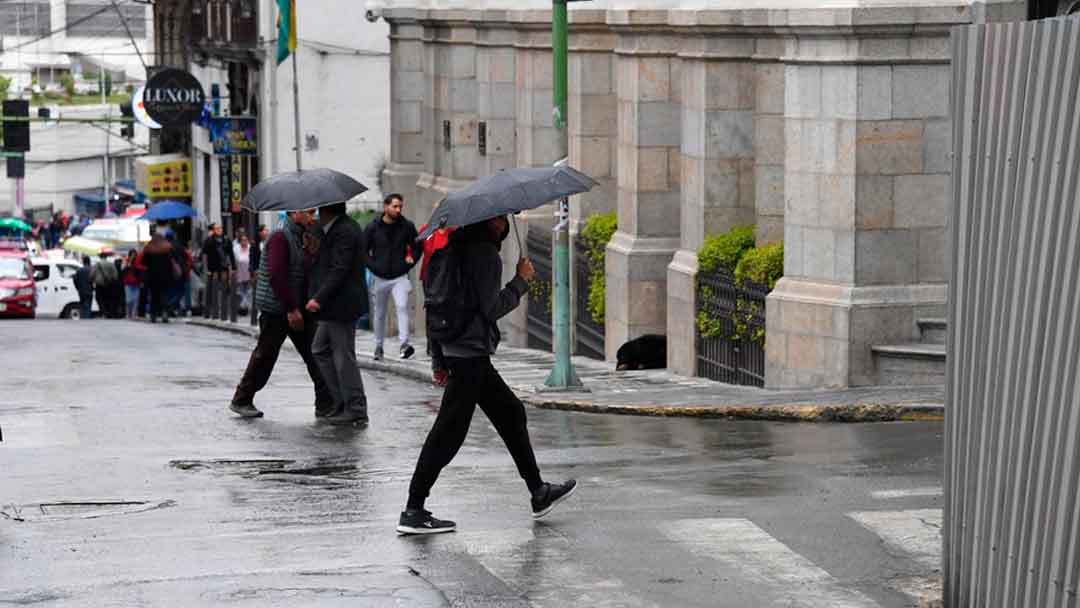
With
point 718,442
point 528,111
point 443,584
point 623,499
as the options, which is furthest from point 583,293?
point 443,584

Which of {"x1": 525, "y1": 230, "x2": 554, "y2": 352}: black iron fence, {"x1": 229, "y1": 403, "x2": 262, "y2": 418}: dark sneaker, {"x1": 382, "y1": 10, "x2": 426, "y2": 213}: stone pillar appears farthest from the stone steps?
{"x1": 382, "y1": 10, "x2": 426, "y2": 213}: stone pillar

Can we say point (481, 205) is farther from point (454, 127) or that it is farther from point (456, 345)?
point (454, 127)

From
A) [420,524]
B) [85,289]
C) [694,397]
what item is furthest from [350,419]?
[85,289]

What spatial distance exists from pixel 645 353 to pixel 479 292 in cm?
1130

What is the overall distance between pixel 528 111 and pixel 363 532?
55.6 ft

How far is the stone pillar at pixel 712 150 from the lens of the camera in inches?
787

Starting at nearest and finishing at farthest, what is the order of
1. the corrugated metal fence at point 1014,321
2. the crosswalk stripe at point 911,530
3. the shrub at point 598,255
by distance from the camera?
the corrugated metal fence at point 1014,321, the crosswalk stripe at point 911,530, the shrub at point 598,255

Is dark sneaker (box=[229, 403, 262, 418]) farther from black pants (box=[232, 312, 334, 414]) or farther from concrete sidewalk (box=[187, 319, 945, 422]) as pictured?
concrete sidewalk (box=[187, 319, 945, 422])

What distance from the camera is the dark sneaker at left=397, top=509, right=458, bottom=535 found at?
10.6m

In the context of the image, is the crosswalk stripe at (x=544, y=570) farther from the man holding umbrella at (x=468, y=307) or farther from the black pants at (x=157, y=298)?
the black pants at (x=157, y=298)

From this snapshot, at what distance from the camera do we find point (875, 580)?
9.45 metres

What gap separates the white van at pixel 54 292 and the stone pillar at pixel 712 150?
30.3 m

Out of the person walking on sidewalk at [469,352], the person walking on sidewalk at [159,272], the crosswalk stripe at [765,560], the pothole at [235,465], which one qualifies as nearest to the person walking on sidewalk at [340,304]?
the pothole at [235,465]

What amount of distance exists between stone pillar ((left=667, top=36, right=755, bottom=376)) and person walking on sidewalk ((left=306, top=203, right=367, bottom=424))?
211 inches
